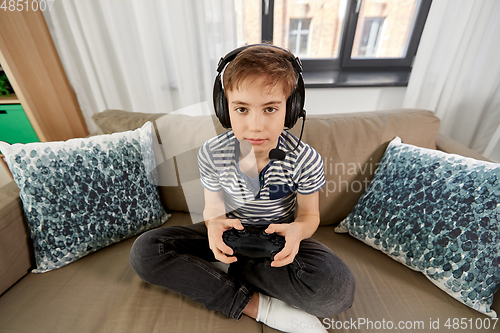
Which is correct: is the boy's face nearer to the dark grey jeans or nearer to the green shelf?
the dark grey jeans

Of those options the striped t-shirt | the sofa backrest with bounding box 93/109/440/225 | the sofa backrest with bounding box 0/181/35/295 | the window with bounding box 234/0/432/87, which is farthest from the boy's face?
the window with bounding box 234/0/432/87

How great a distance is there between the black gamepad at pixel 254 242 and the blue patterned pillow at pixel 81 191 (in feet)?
1.41

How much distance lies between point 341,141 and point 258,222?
1.50 ft

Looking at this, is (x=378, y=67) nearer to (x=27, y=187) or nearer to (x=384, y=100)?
(x=384, y=100)

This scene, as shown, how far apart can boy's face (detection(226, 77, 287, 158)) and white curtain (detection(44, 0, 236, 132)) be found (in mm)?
821

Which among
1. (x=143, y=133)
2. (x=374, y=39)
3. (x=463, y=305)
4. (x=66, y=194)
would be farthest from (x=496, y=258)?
(x=374, y=39)

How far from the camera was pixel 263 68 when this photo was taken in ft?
1.68

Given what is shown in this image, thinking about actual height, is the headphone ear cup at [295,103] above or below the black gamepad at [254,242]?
above

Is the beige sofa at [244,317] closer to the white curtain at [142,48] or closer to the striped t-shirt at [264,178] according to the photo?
the striped t-shirt at [264,178]

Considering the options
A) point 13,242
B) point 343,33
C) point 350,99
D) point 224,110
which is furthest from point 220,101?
point 343,33

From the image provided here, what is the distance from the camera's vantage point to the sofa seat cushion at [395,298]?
641mm

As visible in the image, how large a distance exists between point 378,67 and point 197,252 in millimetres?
1575

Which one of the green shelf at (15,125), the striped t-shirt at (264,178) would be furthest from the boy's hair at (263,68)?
the green shelf at (15,125)

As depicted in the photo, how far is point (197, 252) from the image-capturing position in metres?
0.80
